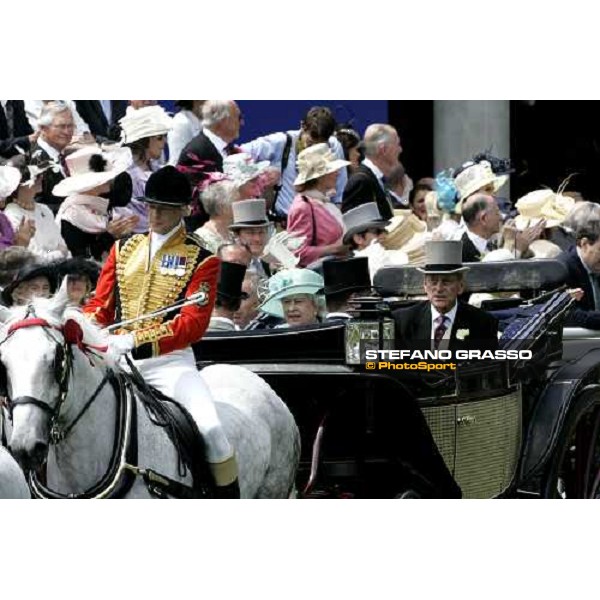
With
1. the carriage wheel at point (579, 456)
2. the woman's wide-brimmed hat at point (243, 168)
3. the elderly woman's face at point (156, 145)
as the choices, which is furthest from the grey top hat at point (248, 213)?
the carriage wheel at point (579, 456)

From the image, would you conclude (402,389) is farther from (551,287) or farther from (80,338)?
(80,338)

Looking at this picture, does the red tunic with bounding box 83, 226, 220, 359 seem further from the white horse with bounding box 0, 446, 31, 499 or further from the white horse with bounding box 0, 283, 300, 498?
the white horse with bounding box 0, 446, 31, 499

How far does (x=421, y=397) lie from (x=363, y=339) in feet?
1.38

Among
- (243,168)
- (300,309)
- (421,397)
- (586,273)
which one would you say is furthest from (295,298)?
(586,273)

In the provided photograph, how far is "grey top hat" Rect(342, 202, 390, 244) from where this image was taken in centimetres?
966

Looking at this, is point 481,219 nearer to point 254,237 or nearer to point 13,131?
point 254,237

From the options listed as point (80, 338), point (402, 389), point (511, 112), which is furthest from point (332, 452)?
point (511, 112)

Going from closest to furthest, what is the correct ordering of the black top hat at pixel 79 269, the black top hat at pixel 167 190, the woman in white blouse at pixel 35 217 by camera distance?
the black top hat at pixel 167 190 < the black top hat at pixel 79 269 < the woman in white blouse at pixel 35 217

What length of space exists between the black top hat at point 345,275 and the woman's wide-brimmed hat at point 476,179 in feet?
3.96

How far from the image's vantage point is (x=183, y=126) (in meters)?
9.24

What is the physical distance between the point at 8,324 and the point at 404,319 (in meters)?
2.26

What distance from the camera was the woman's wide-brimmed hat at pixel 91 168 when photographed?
30.1ft

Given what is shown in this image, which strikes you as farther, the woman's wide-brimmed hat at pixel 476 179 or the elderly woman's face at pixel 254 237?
the woman's wide-brimmed hat at pixel 476 179

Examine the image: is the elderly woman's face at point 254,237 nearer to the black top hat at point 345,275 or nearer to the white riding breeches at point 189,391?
the black top hat at point 345,275
